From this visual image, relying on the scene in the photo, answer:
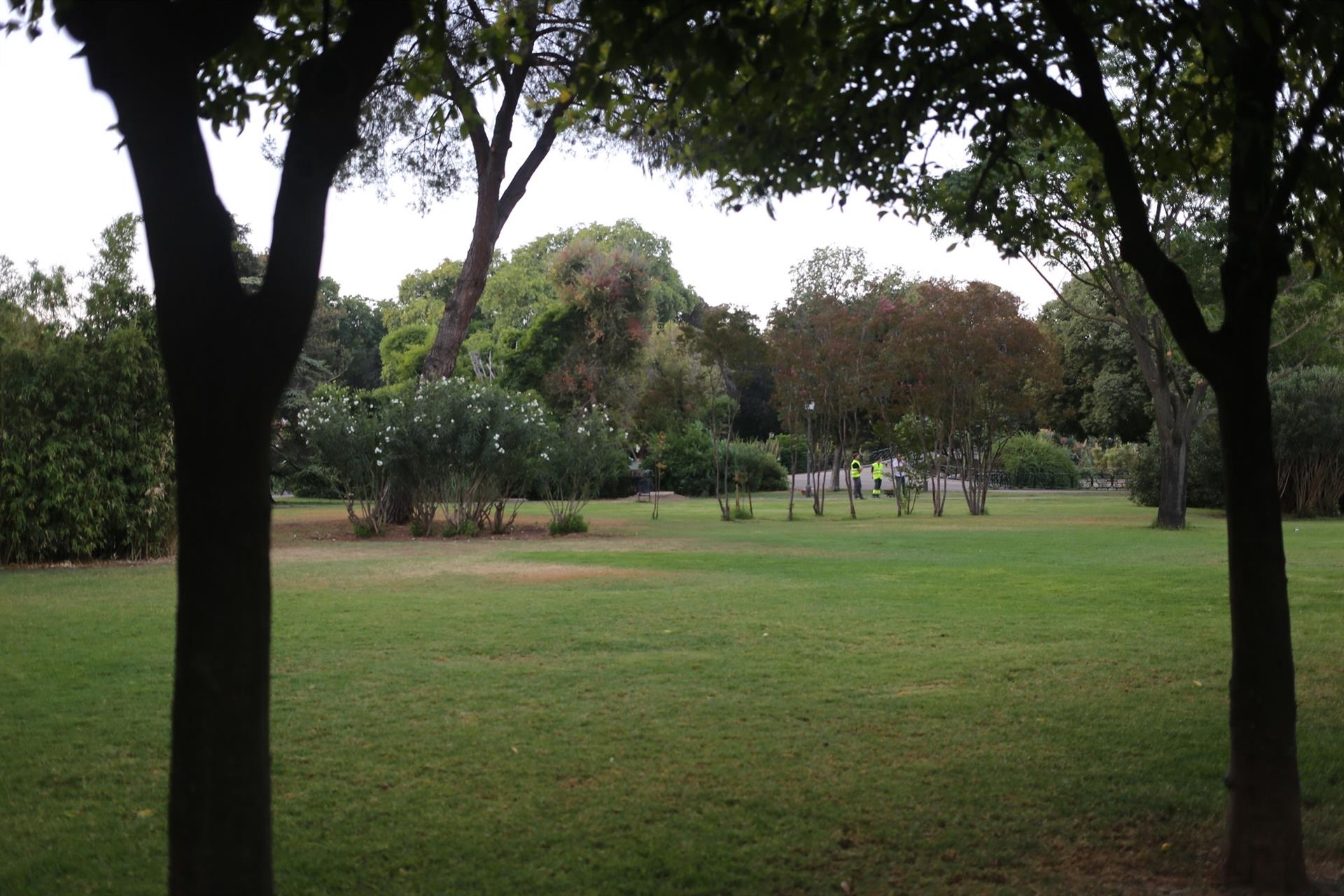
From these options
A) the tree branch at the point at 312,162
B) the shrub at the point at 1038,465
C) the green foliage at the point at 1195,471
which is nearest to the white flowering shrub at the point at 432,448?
the green foliage at the point at 1195,471

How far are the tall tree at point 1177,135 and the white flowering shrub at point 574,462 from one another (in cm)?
1776

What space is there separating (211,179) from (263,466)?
0.72 metres

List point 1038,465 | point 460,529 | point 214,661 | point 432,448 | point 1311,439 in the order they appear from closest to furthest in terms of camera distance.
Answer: point 214,661 < point 432,448 < point 460,529 < point 1311,439 < point 1038,465

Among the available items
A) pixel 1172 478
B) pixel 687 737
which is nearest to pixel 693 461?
pixel 1172 478

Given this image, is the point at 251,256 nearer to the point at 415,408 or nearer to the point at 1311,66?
the point at 415,408

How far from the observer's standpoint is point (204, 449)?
279cm

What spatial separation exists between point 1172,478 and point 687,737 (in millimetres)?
20963

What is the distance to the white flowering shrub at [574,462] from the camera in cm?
2306

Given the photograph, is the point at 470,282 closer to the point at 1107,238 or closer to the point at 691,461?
the point at 1107,238

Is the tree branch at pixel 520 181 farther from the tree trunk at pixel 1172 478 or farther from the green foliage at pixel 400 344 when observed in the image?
the green foliage at pixel 400 344

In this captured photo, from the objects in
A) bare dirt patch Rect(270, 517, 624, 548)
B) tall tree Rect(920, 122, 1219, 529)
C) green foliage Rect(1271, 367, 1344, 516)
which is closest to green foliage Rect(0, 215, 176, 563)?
bare dirt patch Rect(270, 517, 624, 548)

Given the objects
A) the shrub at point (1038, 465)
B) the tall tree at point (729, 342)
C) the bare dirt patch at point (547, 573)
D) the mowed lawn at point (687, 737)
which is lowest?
the mowed lawn at point (687, 737)

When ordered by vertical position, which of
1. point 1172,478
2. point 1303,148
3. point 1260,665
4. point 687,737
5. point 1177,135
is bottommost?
point 687,737

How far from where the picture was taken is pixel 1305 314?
2303 cm
